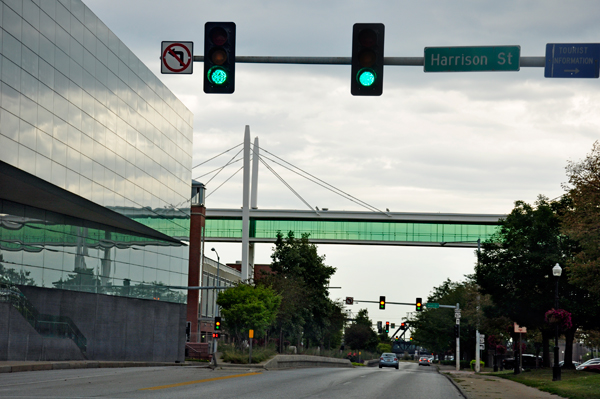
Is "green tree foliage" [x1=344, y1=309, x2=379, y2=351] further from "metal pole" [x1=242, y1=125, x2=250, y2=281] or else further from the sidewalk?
the sidewalk

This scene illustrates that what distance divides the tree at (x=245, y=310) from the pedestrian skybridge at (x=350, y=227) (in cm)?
3643

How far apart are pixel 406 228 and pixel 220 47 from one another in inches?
3189

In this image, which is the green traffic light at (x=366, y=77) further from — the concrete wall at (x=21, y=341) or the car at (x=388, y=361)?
the car at (x=388, y=361)

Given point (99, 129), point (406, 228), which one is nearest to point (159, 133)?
point (99, 129)

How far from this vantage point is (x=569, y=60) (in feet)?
40.4

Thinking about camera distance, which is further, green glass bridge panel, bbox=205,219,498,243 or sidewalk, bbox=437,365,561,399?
green glass bridge panel, bbox=205,219,498,243

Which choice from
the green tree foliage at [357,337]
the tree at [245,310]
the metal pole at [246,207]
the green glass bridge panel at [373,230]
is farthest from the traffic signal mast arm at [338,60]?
the green tree foliage at [357,337]

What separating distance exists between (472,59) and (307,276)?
5792 cm

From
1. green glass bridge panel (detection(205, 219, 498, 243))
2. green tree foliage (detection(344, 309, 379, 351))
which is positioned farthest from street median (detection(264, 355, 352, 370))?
green tree foliage (detection(344, 309, 379, 351))

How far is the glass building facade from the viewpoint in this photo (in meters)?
35.6

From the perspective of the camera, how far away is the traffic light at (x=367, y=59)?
1230cm

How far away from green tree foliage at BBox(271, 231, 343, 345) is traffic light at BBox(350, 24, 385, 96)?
178ft

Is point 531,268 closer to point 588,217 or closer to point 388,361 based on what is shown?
point 588,217

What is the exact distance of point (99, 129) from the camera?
149 feet
